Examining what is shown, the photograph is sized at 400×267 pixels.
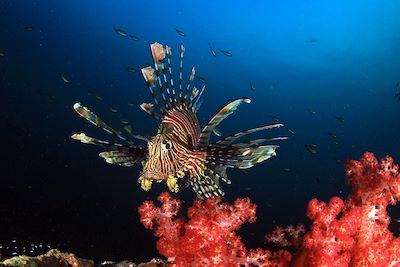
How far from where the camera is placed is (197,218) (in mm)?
2551

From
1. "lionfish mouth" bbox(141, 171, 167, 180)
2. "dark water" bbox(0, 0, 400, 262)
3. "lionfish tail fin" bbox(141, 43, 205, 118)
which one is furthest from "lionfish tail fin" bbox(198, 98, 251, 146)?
"dark water" bbox(0, 0, 400, 262)

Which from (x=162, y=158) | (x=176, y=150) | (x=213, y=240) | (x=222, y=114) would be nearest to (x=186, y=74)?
(x=176, y=150)

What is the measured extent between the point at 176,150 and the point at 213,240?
2.83 ft

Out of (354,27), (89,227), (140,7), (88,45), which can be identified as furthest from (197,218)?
(88,45)

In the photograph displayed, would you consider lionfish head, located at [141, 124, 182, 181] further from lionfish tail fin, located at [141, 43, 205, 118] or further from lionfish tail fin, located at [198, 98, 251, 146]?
lionfish tail fin, located at [141, 43, 205, 118]

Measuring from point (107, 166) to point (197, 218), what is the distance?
97.9ft

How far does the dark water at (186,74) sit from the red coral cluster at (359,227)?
14.8 metres

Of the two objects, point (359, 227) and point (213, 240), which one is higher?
point (359, 227)

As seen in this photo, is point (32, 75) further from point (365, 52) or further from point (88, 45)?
point (365, 52)

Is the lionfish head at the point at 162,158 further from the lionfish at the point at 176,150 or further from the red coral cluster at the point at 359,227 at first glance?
the red coral cluster at the point at 359,227

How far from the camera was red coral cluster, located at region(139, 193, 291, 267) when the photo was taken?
94.8 inches

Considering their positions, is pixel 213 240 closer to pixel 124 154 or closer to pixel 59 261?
pixel 124 154

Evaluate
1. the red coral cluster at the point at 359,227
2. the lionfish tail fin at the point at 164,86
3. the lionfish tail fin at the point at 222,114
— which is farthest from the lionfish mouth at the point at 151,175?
the red coral cluster at the point at 359,227

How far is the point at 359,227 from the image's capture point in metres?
2.38
